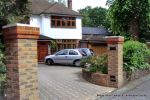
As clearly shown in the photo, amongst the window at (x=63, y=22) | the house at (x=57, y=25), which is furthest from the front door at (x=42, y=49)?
the window at (x=63, y=22)

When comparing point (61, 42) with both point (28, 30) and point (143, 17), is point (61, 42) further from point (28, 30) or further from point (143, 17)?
point (28, 30)

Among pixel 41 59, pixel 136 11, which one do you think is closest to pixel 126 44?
pixel 136 11

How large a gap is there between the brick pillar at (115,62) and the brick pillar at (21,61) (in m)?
6.95

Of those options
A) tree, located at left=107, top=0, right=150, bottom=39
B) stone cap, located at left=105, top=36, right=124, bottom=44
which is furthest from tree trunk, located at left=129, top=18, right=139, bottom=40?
stone cap, located at left=105, top=36, right=124, bottom=44

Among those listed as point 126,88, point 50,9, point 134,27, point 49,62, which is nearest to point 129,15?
point 134,27

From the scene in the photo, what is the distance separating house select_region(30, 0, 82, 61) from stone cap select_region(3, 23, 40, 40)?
3063cm

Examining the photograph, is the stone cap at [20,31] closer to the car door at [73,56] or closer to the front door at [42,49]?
the car door at [73,56]

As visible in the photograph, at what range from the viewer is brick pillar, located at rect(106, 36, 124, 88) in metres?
14.8

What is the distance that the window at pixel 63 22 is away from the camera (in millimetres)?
41188

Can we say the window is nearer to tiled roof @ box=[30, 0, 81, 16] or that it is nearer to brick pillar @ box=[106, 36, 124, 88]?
tiled roof @ box=[30, 0, 81, 16]

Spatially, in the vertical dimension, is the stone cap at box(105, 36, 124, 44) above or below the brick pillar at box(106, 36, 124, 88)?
above

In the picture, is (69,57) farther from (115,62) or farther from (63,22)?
(115,62)

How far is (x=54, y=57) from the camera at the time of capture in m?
30.5

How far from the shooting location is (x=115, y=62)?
14938 millimetres
